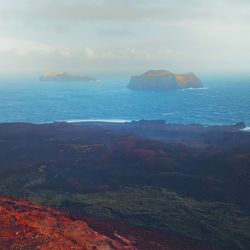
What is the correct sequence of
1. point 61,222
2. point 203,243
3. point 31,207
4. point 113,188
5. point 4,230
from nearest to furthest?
point 4,230
point 61,222
point 31,207
point 203,243
point 113,188

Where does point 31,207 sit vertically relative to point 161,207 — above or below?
above

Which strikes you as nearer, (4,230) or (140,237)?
(4,230)

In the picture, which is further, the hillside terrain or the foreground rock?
the hillside terrain

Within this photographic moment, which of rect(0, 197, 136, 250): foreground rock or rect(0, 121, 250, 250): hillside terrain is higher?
rect(0, 197, 136, 250): foreground rock

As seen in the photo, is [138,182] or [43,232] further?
[138,182]

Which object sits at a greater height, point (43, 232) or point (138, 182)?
point (43, 232)

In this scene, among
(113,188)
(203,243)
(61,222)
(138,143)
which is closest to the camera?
(61,222)

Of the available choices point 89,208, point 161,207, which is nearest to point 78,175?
point 89,208

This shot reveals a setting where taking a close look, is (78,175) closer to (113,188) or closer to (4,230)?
(113,188)
